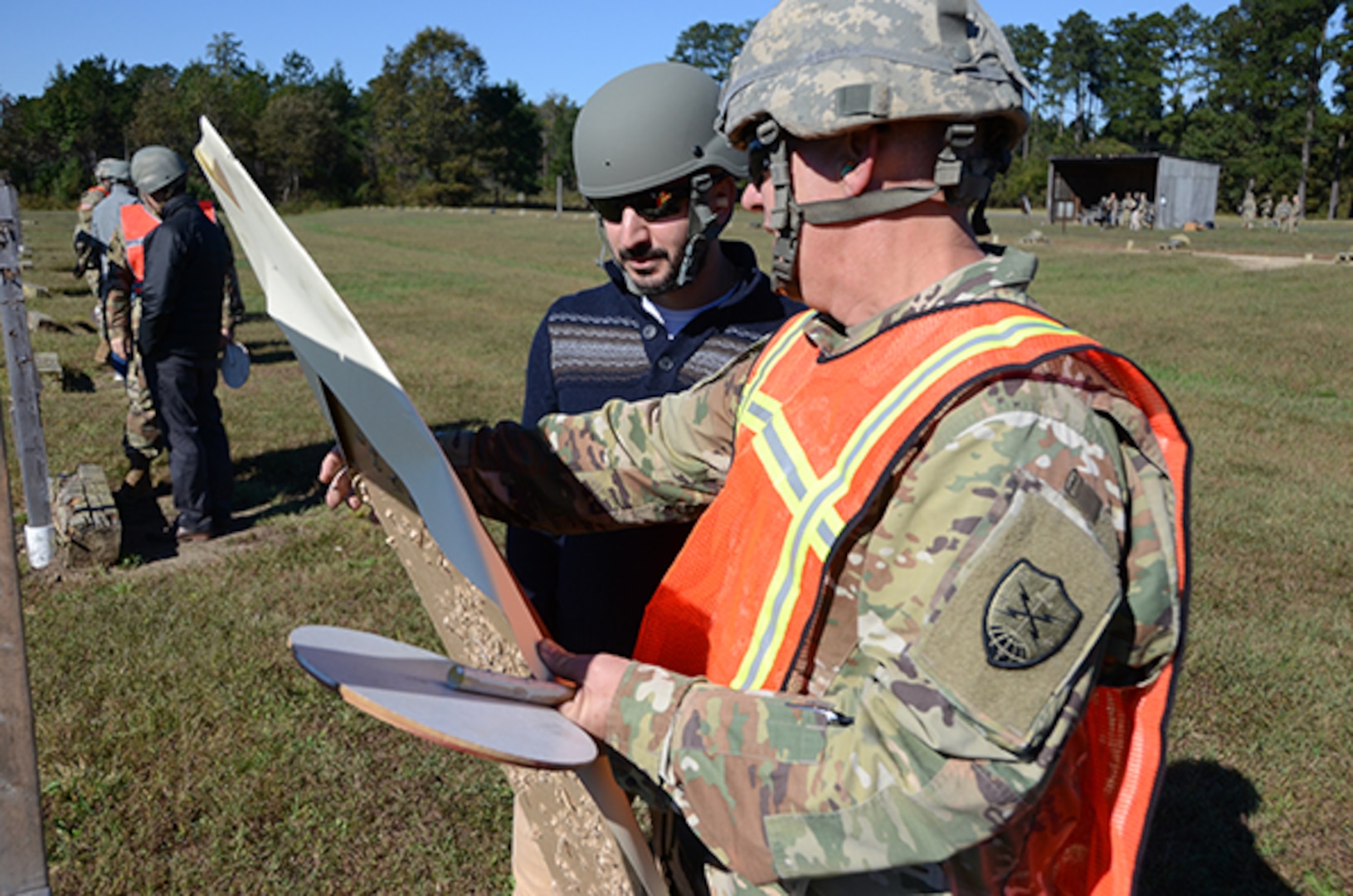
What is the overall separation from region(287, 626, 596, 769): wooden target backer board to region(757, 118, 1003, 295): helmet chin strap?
77 cm

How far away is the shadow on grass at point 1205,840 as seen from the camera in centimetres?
369

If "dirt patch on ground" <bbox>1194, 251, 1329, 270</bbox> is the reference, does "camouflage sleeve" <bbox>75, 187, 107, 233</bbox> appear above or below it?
above

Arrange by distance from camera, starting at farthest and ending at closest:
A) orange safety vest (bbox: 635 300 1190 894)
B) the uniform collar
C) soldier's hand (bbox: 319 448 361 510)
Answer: soldier's hand (bbox: 319 448 361 510) < the uniform collar < orange safety vest (bbox: 635 300 1190 894)

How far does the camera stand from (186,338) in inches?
278

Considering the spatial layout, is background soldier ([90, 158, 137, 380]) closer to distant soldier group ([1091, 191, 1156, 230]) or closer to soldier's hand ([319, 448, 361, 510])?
soldier's hand ([319, 448, 361, 510])

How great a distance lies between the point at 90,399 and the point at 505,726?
11.9 m

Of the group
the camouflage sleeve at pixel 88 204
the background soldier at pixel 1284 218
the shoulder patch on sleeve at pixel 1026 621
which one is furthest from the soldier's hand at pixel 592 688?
the background soldier at pixel 1284 218

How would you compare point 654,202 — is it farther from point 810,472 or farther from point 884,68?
point 810,472

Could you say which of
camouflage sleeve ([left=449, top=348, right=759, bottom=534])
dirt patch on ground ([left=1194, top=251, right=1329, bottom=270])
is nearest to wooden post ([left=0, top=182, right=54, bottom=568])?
camouflage sleeve ([left=449, top=348, right=759, bottom=534])

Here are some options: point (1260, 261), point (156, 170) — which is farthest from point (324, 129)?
point (156, 170)

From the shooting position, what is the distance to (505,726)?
1.18 m

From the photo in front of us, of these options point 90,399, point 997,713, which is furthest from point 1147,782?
point 90,399

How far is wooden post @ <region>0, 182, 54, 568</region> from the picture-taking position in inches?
226

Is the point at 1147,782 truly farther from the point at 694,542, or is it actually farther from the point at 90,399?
the point at 90,399
